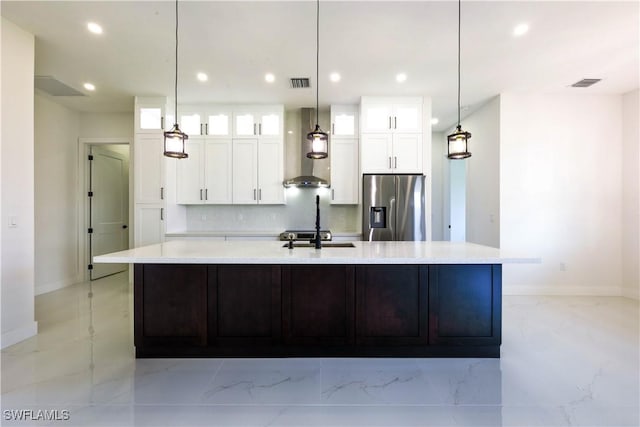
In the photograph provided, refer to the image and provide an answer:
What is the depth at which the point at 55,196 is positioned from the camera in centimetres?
465

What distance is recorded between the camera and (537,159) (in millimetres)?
4332

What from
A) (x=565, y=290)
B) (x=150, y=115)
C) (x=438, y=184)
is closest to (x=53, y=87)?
(x=150, y=115)

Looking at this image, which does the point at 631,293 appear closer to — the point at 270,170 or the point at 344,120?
the point at 344,120

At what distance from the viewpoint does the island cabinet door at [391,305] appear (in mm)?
2408

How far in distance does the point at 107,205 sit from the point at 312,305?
4.95 m

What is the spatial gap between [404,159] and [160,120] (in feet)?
11.9

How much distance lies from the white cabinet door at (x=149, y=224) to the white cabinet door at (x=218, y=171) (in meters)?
0.71

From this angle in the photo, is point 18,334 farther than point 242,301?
Yes

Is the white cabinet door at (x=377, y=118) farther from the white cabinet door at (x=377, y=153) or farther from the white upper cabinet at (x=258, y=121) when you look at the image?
the white upper cabinet at (x=258, y=121)

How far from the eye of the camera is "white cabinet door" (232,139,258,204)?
15.3 ft

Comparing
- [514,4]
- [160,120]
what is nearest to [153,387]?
[160,120]

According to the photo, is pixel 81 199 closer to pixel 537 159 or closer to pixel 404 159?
pixel 404 159

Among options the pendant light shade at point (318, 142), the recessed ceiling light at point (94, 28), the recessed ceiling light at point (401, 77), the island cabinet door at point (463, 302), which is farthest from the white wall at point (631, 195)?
the recessed ceiling light at point (94, 28)

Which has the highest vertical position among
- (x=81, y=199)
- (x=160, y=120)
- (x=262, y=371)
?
(x=160, y=120)
